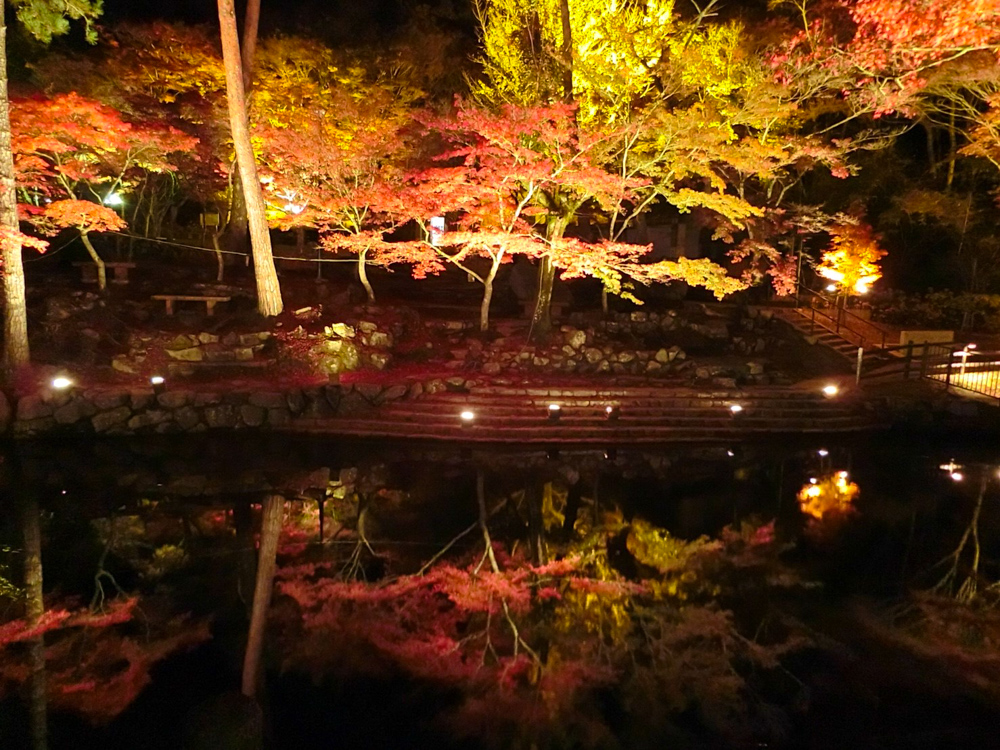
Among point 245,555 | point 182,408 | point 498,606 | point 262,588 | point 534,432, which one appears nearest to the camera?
point 498,606

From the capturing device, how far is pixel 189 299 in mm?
13539

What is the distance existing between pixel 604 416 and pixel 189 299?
904cm

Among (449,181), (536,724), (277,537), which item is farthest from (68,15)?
(536,724)

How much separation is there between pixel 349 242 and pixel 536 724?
11070 mm

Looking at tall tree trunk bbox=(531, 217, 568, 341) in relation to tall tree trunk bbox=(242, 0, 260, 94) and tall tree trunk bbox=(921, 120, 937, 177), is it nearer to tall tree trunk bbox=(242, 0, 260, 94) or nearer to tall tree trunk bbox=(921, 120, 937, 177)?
tall tree trunk bbox=(242, 0, 260, 94)

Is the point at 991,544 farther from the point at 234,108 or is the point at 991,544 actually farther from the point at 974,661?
the point at 234,108

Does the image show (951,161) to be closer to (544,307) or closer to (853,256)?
(853,256)

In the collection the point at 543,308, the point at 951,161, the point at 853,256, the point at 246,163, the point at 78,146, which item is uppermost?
the point at 951,161

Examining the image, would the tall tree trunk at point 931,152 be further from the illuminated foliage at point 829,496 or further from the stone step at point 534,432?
the illuminated foliage at point 829,496

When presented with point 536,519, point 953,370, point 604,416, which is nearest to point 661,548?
point 536,519

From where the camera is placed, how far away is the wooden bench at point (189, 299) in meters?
13.3

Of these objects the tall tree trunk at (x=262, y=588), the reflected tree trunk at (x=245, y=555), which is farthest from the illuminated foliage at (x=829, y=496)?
the reflected tree trunk at (x=245, y=555)

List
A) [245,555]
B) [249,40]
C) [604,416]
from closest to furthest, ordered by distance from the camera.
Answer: [245,555], [604,416], [249,40]

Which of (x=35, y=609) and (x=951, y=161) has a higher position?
(x=951, y=161)
